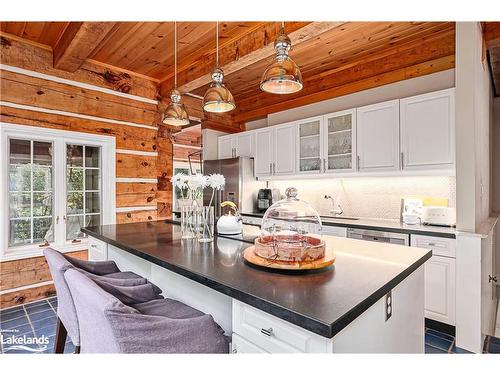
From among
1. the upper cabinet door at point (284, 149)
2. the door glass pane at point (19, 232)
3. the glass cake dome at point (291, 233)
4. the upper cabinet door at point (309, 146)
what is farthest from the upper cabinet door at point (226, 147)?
the glass cake dome at point (291, 233)

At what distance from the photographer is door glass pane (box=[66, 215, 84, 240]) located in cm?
329

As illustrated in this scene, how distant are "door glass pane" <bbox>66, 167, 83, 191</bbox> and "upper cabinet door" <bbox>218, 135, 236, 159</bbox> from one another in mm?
2230

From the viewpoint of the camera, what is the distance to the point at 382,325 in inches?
43.5

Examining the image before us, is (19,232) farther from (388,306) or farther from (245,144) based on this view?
(388,306)

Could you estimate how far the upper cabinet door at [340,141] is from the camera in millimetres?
3311

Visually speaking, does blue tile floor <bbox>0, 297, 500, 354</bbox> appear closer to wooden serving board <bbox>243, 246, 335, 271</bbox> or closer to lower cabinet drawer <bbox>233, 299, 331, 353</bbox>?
wooden serving board <bbox>243, 246, 335, 271</bbox>

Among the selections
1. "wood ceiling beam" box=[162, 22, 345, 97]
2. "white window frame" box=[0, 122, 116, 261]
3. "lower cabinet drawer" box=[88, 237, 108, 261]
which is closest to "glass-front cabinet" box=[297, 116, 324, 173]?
"wood ceiling beam" box=[162, 22, 345, 97]

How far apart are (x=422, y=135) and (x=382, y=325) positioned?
2.30m

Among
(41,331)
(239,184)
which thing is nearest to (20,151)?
(41,331)

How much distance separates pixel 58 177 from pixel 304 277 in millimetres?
3169

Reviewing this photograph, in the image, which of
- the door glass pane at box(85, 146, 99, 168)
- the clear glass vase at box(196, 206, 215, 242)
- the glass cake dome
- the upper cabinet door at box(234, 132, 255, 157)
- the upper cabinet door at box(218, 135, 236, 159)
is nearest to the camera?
the glass cake dome

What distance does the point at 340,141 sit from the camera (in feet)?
11.3

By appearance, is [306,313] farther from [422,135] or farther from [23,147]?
[23,147]
